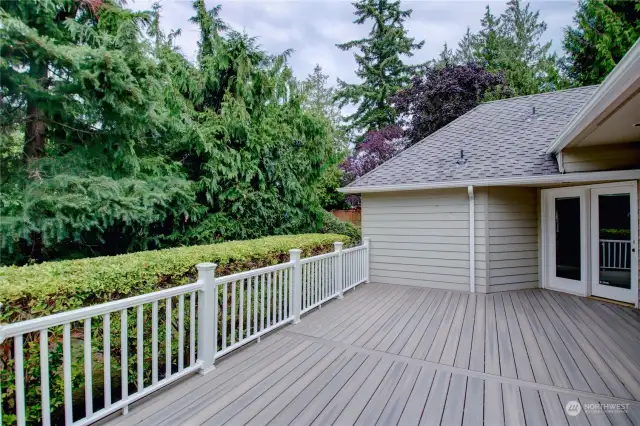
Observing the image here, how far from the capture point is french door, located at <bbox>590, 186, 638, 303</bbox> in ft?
16.2

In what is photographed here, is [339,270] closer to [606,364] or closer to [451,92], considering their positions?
[606,364]

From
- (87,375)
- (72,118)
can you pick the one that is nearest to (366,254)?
(87,375)

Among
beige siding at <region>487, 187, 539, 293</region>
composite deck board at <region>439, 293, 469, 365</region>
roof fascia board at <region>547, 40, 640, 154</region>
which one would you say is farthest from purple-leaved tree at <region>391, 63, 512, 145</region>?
composite deck board at <region>439, 293, 469, 365</region>

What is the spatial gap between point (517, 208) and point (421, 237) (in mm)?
1828

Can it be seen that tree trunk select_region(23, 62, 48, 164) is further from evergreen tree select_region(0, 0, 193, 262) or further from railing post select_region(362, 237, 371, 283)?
railing post select_region(362, 237, 371, 283)

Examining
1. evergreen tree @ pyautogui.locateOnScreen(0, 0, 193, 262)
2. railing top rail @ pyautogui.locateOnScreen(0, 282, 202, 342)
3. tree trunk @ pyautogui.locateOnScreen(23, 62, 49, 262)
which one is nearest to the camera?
railing top rail @ pyautogui.locateOnScreen(0, 282, 202, 342)

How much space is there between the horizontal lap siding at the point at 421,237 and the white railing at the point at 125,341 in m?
2.48

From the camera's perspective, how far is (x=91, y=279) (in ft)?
7.66

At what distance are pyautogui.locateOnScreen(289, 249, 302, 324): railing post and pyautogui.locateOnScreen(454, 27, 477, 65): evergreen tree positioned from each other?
68.0ft

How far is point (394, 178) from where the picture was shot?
6.96 metres

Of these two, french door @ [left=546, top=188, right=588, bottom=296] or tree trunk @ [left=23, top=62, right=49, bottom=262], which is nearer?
tree trunk @ [left=23, top=62, right=49, bottom=262]

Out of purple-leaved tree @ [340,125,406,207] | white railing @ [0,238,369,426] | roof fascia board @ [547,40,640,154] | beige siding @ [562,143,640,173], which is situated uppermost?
purple-leaved tree @ [340,125,406,207]

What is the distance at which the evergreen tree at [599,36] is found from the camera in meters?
11.4

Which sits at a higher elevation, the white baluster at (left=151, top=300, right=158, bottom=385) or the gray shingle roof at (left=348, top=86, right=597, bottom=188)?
the gray shingle roof at (left=348, top=86, right=597, bottom=188)
